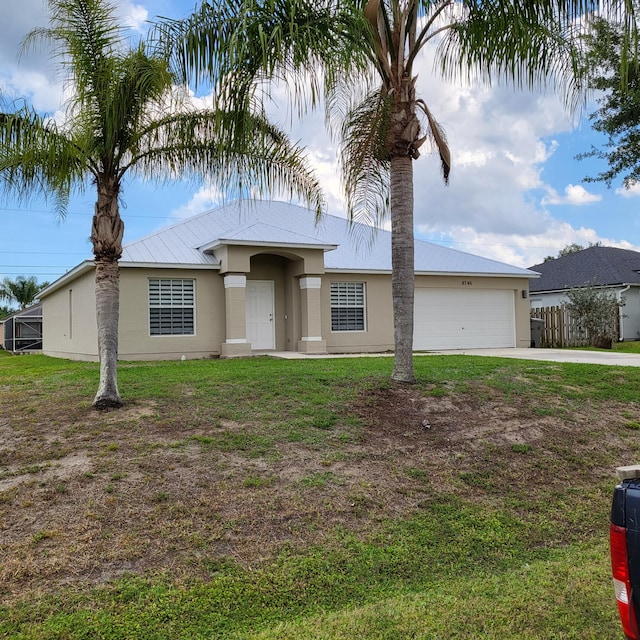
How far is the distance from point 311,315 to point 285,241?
7.45ft

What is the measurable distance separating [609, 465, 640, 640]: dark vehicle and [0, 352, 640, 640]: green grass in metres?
1.47

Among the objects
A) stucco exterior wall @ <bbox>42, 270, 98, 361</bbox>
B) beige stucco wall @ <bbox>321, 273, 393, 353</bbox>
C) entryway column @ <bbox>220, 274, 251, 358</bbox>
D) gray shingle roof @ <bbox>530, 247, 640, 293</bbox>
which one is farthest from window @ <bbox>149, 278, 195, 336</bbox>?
gray shingle roof @ <bbox>530, 247, 640, 293</bbox>

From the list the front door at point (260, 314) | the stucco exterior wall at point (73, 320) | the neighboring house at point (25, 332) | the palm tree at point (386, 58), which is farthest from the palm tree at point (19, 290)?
the palm tree at point (386, 58)

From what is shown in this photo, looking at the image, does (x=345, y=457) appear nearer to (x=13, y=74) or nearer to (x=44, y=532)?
(x=44, y=532)

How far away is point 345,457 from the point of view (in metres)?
6.31

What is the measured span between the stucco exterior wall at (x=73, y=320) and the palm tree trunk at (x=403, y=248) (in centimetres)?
1028

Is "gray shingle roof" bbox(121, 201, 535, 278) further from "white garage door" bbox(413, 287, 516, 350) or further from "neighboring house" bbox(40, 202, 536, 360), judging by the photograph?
"white garage door" bbox(413, 287, 516, 350)

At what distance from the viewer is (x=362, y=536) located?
4805mm

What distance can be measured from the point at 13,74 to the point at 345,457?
6.73m

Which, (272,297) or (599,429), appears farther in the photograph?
(272,297)

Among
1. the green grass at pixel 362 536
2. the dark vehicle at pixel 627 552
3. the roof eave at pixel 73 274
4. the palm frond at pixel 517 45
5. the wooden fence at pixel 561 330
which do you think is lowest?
the green grass at pixel 362 536

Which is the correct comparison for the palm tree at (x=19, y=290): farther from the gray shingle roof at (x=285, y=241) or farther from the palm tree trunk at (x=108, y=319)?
the palm tree trunk at (x=108, y=319)

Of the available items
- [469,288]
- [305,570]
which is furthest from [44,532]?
[469,288]

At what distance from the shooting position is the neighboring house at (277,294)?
52.5 feet
